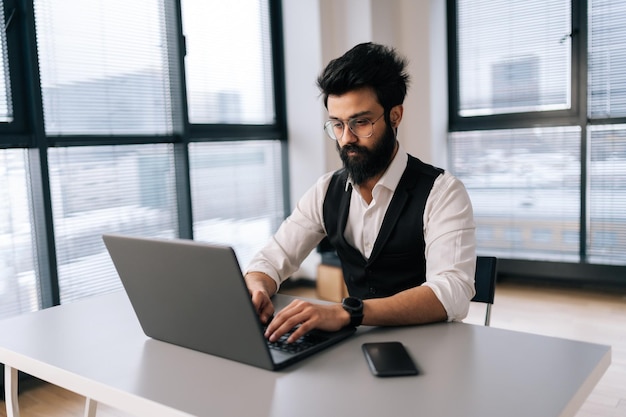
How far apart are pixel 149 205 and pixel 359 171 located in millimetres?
2176

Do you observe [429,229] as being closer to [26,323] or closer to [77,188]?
[26,323]

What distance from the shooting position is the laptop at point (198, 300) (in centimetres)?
113

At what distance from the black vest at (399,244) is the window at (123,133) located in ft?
6.28

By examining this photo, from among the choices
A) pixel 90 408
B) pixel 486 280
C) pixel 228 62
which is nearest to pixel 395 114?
pixel 486 280

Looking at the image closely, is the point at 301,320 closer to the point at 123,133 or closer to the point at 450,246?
the point at 450,246

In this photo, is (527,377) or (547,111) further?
(547,111)

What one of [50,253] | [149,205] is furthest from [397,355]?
[149,205]

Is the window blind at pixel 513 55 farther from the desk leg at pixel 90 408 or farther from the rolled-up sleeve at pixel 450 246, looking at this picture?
the desk leg at pixel 90 408

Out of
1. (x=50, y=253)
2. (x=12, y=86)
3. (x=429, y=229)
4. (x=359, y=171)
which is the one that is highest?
(x=12, y=86)

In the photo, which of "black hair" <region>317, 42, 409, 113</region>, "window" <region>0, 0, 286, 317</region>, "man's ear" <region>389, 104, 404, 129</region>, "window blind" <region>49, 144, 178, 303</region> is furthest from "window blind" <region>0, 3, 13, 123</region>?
"man's ear" <region>389, 104, 404, 129</region>

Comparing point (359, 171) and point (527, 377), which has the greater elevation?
point (359, 171)

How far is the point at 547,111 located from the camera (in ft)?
14.4

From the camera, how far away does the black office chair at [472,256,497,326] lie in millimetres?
1805

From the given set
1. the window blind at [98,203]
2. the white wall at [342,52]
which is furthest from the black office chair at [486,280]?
the white wall at [342,52]
